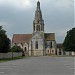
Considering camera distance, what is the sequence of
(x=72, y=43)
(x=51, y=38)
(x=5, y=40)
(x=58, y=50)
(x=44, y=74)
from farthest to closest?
(x=58, y=50), (x=51, y=38), (x=72, y=43), (x=5, y=40), (x=44, y=74)

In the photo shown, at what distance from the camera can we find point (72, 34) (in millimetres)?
121500

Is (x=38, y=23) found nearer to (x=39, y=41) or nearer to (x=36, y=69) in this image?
(x=39, y=41)

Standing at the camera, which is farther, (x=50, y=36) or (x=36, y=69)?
(x=50, y=36)

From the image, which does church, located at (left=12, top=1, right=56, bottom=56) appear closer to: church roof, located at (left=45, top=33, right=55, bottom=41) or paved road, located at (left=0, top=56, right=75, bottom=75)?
church roof, located at (left=45, top=33, right=55, bottom=41)

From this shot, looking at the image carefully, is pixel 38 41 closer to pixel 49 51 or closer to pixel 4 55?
pixel 49 51

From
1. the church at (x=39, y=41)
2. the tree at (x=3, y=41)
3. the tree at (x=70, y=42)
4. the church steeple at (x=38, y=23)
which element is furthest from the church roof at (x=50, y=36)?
the tree at (x=3, y=41)

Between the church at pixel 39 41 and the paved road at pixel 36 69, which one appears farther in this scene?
the church at pixel 39 41

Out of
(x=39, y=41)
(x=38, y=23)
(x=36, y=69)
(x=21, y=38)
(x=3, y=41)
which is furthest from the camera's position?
(x=21, y=38)

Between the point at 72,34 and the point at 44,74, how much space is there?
10404cm

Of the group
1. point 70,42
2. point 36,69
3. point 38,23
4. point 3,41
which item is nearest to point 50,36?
point 38,23

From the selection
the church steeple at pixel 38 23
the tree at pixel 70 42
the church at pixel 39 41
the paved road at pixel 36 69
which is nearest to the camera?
the paved road at pixel 36 69

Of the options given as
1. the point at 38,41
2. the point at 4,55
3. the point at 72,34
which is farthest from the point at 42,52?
the point at 4,55

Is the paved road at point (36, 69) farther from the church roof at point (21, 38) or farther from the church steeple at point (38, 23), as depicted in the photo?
the church roof at point (21, 38)

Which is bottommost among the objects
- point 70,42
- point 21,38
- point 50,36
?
point 70,42
